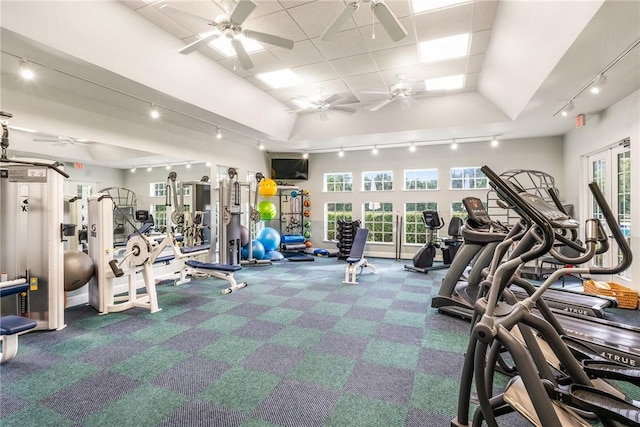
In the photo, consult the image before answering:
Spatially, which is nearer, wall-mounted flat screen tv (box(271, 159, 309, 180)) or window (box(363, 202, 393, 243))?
window (box(363, 202, 393, 243))

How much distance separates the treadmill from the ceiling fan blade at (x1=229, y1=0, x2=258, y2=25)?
3040mm

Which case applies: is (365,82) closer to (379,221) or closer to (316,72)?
(316,72)

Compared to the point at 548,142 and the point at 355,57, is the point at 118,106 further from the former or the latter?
the point at 548,142

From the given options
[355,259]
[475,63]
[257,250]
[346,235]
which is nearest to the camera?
[475,63]

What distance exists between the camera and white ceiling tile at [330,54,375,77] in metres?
4.61

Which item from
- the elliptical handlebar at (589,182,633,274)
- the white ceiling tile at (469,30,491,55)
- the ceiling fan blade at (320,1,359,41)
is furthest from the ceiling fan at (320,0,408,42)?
the elliptical handlebar at (589,182,633,274)

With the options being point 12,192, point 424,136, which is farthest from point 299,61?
point 12,192

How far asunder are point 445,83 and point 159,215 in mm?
5861

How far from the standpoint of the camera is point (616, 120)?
15.1ft

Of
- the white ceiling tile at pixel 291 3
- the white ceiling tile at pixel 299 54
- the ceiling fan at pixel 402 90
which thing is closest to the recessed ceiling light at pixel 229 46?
the white ceiling tile at pixel 299 54

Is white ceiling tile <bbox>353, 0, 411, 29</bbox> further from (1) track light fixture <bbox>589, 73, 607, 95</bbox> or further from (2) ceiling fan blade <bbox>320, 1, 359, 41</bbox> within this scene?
(1) track light fixture <bbox>589, 73, 607, 95</bbox>

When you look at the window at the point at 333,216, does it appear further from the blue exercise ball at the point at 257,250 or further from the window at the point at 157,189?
the window at the point at 157,189

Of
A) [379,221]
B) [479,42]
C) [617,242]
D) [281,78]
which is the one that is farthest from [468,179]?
[617,242]

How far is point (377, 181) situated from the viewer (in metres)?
8.68
